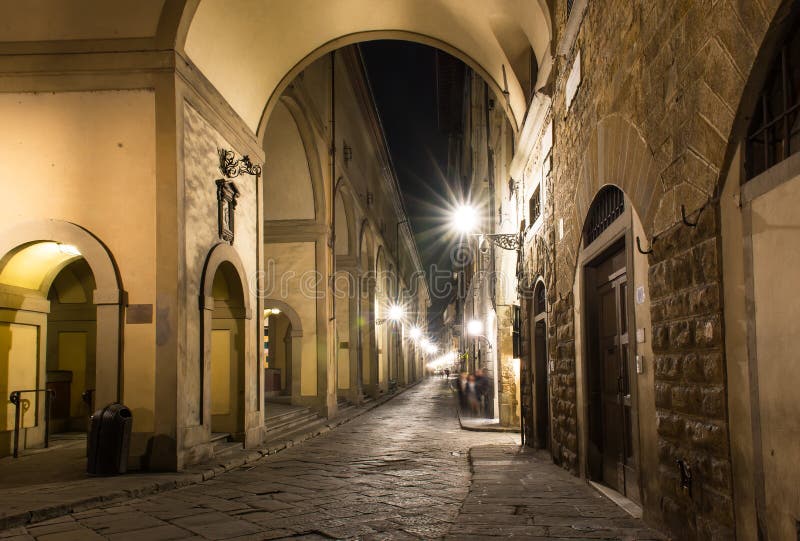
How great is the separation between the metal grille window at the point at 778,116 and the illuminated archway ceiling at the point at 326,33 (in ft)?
18.9

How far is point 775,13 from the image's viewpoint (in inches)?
114

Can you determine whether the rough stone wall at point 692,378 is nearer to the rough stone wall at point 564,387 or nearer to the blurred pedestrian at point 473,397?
the rough stone wall at point 564,387

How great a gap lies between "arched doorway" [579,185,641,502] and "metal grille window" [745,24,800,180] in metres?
2.06

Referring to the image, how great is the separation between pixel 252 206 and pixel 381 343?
1997cm

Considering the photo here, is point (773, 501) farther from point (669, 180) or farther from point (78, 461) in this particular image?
point (78, 461)

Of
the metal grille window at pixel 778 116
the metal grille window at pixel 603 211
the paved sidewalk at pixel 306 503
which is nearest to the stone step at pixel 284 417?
the paved sidewalk at pixel 306 503

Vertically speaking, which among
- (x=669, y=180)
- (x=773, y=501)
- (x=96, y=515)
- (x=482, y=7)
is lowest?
(x=96, y=515)

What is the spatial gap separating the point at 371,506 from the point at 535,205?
19.8ft

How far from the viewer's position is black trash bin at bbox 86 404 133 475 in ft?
25.8

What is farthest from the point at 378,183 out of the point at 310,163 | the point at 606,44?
the point at 606,44

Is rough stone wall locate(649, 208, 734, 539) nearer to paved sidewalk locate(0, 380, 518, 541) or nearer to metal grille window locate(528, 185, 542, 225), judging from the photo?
paved sidewalk locate(0, 380, 518, 541)

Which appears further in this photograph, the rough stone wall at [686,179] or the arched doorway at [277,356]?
the arched doorway at [277,356]

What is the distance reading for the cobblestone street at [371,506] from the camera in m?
5.24

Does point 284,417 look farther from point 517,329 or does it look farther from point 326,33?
point 326,33
